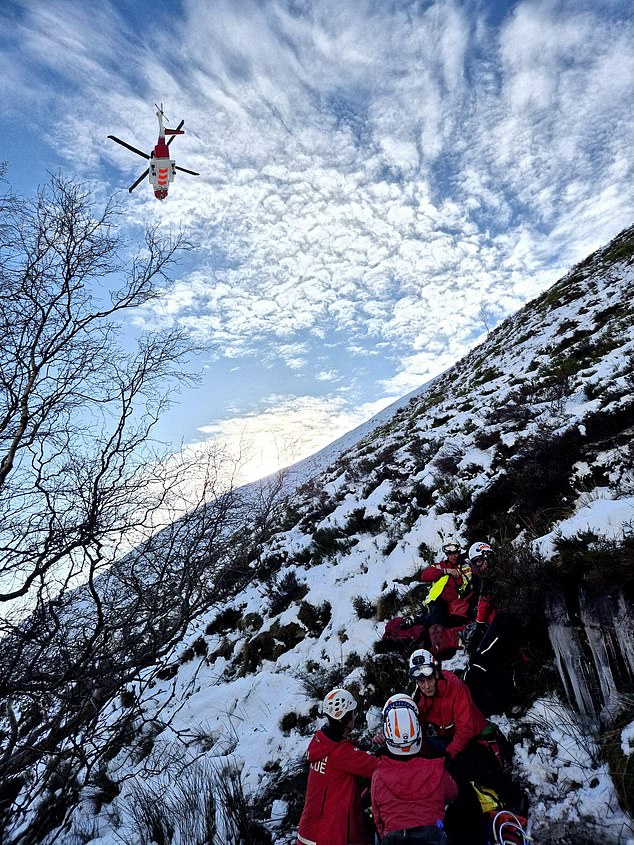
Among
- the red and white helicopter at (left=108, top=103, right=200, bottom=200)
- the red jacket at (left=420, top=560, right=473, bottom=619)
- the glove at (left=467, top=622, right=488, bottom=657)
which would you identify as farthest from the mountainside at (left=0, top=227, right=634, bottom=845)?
the red and white helicopter at (left=108, top=103, right=200, bottom=200)

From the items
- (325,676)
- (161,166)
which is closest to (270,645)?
(325,676)

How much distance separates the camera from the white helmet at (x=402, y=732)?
310 cm

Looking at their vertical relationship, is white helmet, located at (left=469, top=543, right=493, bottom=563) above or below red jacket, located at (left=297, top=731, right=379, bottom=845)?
above

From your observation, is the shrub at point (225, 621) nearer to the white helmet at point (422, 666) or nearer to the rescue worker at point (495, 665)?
the white helmet at point (422, 666)

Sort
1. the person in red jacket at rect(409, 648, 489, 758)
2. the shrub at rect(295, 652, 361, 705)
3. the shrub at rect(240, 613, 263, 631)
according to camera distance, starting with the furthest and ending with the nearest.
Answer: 1. the shrub at rect(240, 613, 263, 631)
2. the shrub at rect(295, 652, 361, 705)
3. the person in red jacket at rect(409, 648, 489, 758)

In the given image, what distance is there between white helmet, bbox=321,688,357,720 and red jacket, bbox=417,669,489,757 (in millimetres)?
682

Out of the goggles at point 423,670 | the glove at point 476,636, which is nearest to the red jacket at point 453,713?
the goggles at point 423,670

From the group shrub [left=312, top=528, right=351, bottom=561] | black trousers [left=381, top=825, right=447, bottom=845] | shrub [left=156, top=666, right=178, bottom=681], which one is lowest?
shrub [left=156, top=666, right=178, bottom=681]

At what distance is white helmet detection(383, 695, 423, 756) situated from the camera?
3102 millimetres

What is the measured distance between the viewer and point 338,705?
12.0 ft

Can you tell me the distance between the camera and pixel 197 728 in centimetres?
604

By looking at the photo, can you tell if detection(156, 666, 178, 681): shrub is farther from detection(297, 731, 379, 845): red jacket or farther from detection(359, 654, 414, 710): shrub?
detection(297, 731, 379, 845): red jacket

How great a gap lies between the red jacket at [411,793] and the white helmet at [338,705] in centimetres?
59

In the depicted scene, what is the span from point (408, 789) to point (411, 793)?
A: 3cm
